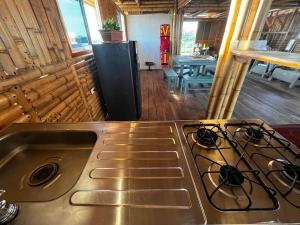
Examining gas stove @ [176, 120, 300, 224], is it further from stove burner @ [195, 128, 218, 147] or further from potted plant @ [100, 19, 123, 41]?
potted plant @ [100, 19, 123, 41]

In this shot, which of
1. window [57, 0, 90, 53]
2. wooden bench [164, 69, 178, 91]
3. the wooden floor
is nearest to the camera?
window [57, 0, 90, 53]

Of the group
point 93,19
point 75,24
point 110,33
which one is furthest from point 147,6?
point 75,24

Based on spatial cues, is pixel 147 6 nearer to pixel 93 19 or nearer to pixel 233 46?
pixel 93 19

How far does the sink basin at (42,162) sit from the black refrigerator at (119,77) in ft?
5.04

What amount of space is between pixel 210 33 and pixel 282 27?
3681 millimetres

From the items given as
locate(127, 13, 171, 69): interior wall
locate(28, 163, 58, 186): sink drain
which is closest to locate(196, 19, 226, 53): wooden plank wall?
locate(127, 13, 171, 69): interior wall

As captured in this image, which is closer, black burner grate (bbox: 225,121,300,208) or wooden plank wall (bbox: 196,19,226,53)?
black burner grate (bbox: 225,121,300,208)

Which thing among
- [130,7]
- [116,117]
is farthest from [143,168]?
[130,7]

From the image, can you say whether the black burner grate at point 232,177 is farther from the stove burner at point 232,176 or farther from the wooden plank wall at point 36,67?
the wooden plank wall at point 36,67

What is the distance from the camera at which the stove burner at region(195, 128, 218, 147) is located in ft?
2.32

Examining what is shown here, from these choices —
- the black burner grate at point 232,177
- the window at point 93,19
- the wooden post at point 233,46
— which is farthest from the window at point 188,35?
the black burner grate at point 232,177

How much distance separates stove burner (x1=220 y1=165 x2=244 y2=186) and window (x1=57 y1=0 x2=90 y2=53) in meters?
2.09

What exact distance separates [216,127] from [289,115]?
299 centimetres

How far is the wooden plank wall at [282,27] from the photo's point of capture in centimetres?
542
